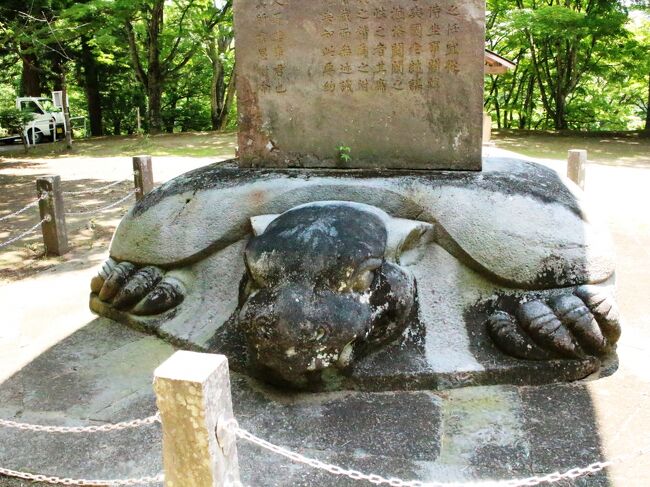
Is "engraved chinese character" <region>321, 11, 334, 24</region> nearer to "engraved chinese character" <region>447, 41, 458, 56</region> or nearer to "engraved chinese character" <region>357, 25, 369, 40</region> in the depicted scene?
"engraved chinese character" <region>357, 25, 369, 40</region>

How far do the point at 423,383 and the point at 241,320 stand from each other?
101 cm

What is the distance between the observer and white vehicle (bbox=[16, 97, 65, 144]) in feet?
57.9

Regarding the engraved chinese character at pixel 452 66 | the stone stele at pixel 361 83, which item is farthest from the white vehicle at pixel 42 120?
the engraved chinese character at pixel 452 66

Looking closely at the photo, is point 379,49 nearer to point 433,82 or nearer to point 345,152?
point 433,82

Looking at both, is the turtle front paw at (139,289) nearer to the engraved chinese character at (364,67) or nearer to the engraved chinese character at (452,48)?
the engraved chinese character at (364,67)

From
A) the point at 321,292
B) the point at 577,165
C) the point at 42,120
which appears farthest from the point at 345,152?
the point at 42,120

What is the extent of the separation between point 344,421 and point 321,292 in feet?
2.07

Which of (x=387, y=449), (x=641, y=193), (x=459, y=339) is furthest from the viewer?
(x=641, y=193)

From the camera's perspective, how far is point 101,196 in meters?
9.79

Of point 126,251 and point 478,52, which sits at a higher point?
point 478,52

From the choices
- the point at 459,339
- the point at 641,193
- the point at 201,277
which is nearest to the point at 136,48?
the point at 641,193

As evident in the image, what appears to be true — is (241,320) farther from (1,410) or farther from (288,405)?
(1,410)

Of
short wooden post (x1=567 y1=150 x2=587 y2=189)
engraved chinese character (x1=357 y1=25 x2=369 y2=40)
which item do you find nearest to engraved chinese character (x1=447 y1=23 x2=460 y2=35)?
engraved chinese character (x1=357 y1=25 x2=369 y2=40)

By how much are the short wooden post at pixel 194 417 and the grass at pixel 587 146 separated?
11.8m
